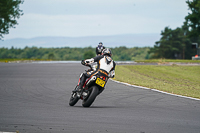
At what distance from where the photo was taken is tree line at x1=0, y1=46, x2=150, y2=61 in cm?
12256

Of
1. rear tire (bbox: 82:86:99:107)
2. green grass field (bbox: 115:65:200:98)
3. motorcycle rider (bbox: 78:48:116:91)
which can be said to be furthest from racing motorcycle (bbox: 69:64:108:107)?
green grass field (bbox: 115:65:200:98)

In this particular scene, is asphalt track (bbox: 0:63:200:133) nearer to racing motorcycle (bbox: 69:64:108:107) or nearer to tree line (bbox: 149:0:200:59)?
racing motorcycle (bbox: 69:64:108:107)

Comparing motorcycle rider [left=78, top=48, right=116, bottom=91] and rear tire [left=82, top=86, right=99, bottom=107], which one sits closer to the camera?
rear tire [left=82, top=86, right=99, bottom=107]

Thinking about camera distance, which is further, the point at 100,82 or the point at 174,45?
the point at 174,45

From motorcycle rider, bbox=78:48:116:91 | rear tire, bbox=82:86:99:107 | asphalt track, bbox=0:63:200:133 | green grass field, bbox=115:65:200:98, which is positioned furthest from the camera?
green grass field, bbox=115:65:200:98

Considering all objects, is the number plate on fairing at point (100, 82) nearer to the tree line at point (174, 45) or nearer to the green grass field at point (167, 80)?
the green grass field at point (167, 80)

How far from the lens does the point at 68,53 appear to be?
452ft

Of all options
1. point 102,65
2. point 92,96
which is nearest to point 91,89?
point 92,96

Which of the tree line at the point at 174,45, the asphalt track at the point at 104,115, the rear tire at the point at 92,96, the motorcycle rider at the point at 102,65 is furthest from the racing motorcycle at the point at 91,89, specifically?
the tree line at the point at 174,45

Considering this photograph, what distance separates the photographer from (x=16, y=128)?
23.8ft

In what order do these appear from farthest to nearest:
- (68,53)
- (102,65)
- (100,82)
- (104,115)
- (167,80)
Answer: (68,53), (167,80), (102,65), (100,82), (104,115)

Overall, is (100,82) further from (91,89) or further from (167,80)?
(167,80)

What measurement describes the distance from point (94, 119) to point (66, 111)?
4.96 feet

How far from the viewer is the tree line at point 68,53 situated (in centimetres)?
12256
